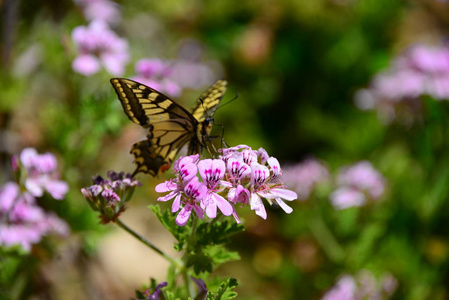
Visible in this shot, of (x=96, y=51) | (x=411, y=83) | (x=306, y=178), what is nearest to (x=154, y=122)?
(x=96, y=51)

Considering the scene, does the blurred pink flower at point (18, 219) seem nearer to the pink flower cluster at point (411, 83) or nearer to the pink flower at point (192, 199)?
the pink flower at point (192, 199)

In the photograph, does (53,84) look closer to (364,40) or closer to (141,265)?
(141,265)

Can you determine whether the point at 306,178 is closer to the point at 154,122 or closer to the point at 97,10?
the point at 154,122

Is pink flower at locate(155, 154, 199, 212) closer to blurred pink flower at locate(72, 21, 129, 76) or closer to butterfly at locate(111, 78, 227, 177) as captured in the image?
butterfly at locate(111, 78, 227, 177)

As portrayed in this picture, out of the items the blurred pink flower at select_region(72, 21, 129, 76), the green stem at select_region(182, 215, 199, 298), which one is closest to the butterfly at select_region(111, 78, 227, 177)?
the green stem at select_region(182, 215, 199, 298)

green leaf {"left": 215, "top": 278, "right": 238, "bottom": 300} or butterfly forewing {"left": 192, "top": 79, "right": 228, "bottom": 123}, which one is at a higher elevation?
butterfly forewing {"left": 192, "top": 79, "right": 228, "bottom": 123}

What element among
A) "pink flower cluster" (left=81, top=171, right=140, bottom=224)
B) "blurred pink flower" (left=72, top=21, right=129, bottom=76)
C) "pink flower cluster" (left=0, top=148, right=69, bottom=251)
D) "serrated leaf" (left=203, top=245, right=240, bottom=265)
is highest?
"blurred pink flower" (left=72, top=21, right=129, bottom=76)

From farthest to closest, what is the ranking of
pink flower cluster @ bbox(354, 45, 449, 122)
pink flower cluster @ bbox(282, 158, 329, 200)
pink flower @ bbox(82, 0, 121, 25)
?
1. pink flower @ bbox(82, 0, 121, 25)
2. pink flower cluster @ bbox(354, 45, 449, 122)
3. pink flower cluster @ bbox(282, 158, 329, 200)
